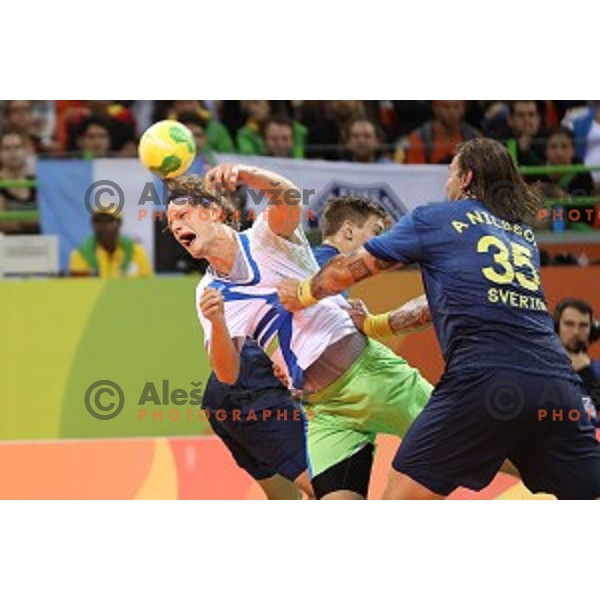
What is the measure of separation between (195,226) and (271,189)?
1.50 feet

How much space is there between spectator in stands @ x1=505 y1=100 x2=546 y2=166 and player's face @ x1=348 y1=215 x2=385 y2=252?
3.80 feet

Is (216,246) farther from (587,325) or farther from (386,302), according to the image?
(587,325)

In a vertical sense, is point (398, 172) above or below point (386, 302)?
above

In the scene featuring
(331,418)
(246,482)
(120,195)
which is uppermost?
(120,195)

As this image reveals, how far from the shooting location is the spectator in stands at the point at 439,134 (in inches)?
300

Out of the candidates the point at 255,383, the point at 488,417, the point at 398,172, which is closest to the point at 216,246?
the point at 255,383

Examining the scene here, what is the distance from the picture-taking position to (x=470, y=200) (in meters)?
6.06

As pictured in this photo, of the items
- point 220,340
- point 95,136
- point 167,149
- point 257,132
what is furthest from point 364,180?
point 95,136

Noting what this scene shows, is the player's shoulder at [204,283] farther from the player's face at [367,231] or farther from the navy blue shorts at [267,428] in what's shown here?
the player's face at [367,231]

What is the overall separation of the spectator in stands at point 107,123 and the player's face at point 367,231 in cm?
160

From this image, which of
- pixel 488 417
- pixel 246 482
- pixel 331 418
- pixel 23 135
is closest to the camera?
pixel 488 417

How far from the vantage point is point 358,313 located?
689 centimetres

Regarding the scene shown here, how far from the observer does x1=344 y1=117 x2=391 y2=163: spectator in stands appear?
7.78m

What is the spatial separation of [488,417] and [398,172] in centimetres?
218
